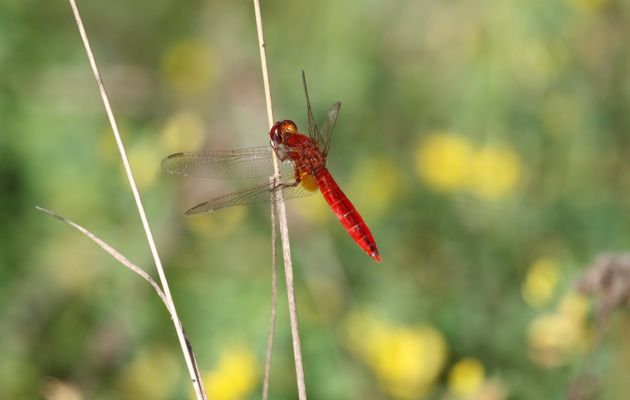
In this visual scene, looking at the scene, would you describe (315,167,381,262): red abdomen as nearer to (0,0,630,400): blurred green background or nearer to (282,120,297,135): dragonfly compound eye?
(282,120,297,135): dragonfly compound eye

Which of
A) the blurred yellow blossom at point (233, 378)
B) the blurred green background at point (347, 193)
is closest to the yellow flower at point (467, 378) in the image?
the blurred green background at point (347, 193)

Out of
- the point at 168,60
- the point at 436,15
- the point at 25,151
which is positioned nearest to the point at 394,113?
the point at 436,15

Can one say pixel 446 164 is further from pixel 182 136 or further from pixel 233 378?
pixel 233 378

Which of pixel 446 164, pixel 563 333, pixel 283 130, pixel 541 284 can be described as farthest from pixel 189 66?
pixel 563 333

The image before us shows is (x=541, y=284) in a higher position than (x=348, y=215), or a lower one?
lower

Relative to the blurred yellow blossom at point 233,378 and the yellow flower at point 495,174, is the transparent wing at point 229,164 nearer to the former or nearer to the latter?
the blurred yellow blossom at point 233,378

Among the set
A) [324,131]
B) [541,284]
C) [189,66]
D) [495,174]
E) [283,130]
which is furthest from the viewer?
[189,66]
